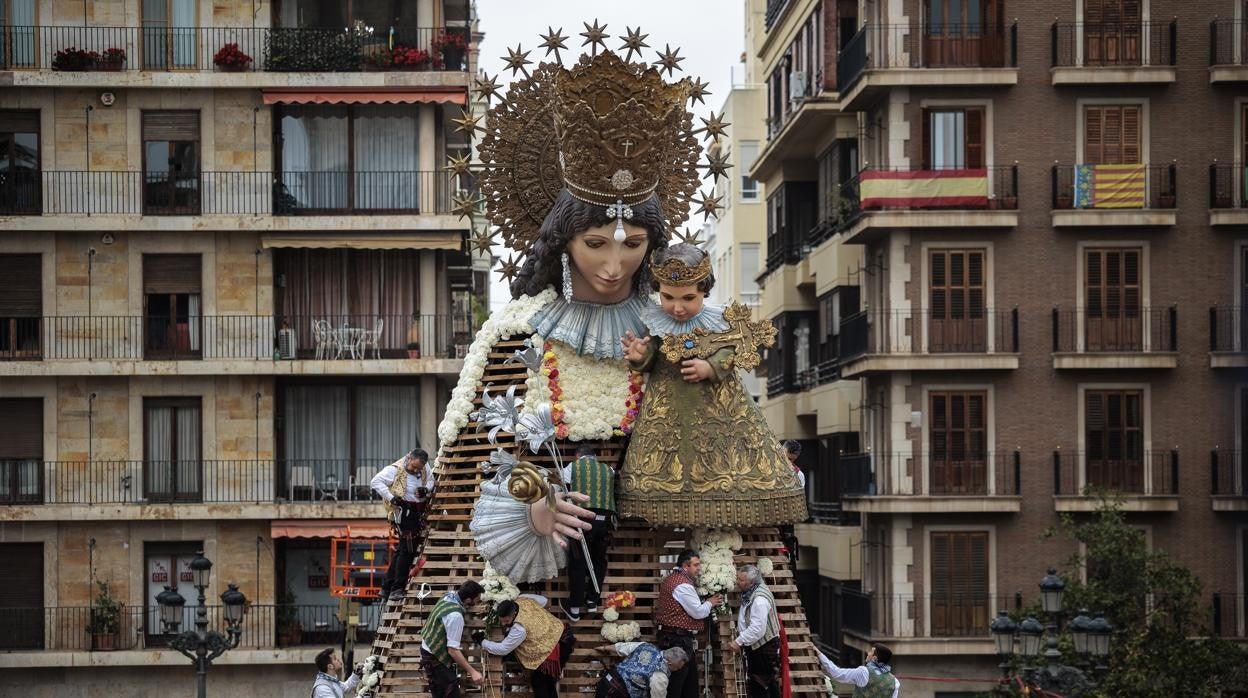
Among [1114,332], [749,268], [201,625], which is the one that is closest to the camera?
[201,625]

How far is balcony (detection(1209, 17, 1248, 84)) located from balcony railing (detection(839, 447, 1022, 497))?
8.97m

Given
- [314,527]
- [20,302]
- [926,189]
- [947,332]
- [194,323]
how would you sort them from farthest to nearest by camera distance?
[20,302] < [194,323] < [947,332] < [926,189] < [314,527]

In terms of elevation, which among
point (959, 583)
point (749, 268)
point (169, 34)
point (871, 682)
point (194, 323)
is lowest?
point (959, 583)

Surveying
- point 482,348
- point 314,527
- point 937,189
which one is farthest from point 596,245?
point 937,189

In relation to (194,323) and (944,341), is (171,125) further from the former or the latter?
(944,341)

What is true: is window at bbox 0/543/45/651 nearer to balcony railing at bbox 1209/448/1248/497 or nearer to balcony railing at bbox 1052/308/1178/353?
balcony railing at bbox 1052/308/1178/353

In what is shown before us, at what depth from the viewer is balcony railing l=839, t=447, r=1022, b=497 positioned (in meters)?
45.8

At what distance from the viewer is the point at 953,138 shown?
46344 millimetres

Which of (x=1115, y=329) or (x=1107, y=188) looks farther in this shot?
(x=1115, y=329)

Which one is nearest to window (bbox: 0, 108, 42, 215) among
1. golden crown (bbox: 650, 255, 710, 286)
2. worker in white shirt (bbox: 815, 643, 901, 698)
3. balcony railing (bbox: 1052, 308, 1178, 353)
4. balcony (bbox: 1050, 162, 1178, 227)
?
balcony (bbox: 1050, 162, 1178, 227)

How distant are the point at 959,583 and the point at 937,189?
8135 millimetres

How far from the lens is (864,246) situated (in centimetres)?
4872

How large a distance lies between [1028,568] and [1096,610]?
4.81m

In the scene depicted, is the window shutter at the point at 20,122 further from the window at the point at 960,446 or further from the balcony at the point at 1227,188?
the balcony at the point at 1227,188
